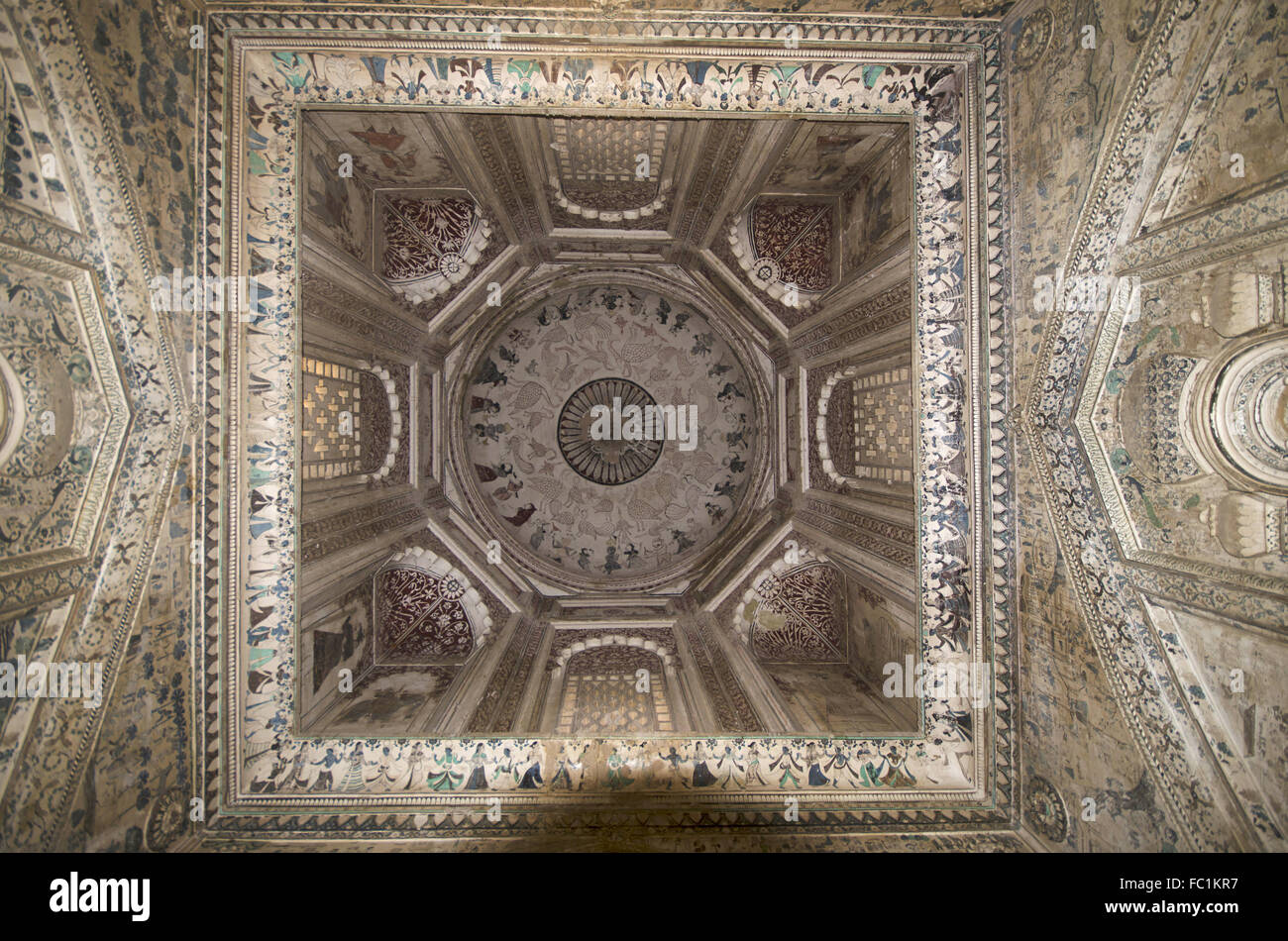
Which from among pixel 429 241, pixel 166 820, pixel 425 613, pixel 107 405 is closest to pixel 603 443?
pixel 425 613

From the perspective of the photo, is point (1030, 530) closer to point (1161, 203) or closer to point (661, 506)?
point (1161, 203)

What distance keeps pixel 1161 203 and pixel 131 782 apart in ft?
25.4

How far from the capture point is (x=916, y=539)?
492 centimetres

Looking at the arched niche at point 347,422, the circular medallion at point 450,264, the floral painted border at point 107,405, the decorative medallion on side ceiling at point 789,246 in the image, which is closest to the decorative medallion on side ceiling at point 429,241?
the circular medallion at point 450,264

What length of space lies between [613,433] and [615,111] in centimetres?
496

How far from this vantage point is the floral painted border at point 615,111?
447 cm

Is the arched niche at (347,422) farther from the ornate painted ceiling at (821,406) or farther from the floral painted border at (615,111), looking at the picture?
the floral painted border at (615,111)

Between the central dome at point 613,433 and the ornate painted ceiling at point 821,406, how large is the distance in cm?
192

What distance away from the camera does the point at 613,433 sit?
9.08m

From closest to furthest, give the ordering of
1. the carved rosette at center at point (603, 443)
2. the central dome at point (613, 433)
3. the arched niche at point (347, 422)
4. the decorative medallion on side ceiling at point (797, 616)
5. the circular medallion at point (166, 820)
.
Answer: the circular medallion at point (166, 820) < the arched niche at point (347, 422) < the decorative medallion on side ceiling at point (797, 616) < the central dome at point (613, 433) < the carved rosette at center at point (603, 443)

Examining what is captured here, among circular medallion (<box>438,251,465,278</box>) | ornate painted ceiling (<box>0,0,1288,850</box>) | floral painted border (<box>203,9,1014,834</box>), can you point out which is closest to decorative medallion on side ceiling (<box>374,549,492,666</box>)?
ornate painted ceiling (<box>0,0,1288,850</box>)

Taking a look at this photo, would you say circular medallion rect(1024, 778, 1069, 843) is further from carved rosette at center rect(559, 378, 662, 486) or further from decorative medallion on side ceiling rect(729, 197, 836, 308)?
carved rosette at center rect(559, 378, 662, 486)

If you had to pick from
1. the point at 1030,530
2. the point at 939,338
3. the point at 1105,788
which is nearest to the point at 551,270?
the point at 939,338

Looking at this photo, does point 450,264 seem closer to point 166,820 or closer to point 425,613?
point 425,613
